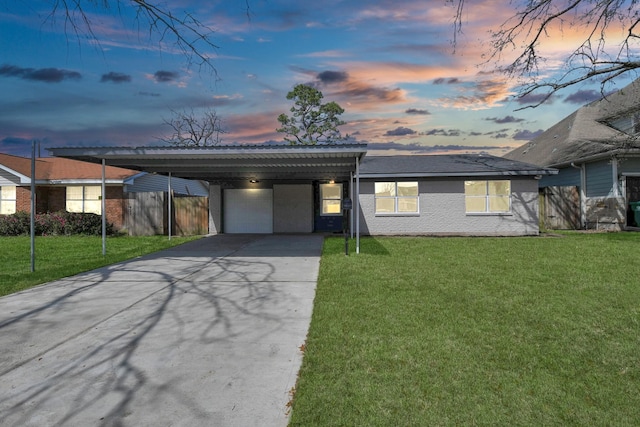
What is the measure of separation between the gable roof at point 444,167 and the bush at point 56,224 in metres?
12.8

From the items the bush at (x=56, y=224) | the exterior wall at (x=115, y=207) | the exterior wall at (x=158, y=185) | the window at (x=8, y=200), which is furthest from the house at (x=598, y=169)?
the window at (x=8, y=200)

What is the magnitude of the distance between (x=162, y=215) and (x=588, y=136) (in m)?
23.0

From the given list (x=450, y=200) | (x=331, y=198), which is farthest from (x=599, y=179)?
(x=331, y=198)

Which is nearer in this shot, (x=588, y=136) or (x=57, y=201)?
(x=57, y=201)

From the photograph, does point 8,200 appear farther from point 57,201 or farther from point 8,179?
point 57,201

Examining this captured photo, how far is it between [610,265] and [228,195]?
15059 millimetres

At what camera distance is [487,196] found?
16.9 m

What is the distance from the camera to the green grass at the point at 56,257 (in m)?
8.07

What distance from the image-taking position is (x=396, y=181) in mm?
17062

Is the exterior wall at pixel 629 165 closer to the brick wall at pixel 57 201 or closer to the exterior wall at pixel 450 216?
the exterior wall at pixel 450 216

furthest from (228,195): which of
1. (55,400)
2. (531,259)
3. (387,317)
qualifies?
(55,400)

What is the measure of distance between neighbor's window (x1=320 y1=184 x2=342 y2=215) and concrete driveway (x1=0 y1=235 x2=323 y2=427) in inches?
425

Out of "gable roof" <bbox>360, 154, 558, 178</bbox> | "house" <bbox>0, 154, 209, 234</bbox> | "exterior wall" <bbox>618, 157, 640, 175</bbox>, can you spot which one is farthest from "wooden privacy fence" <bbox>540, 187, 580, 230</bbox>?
"house" <bbox>0, 154, 209, 234</bbox>

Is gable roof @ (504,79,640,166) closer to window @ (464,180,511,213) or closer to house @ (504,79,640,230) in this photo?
house @ (504,79,640,230)
